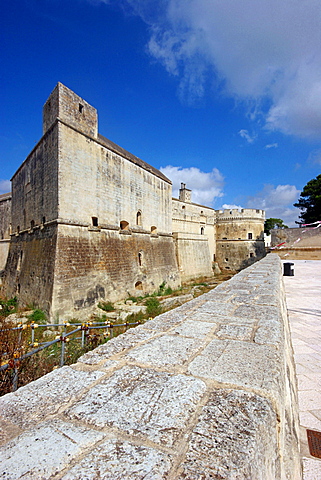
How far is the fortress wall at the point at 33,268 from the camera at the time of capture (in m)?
8.72

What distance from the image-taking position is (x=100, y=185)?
10.7 m

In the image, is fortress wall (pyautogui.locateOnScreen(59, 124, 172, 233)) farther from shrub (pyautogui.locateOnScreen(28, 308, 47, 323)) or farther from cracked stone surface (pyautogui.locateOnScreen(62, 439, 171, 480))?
cracked stone surface (pyautogui.locateOnScreen(62, 439, 171, 480))

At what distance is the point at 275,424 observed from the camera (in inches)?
38.5

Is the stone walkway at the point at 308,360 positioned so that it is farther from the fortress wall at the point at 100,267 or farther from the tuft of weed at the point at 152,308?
the fortress wall at the point at 100,267

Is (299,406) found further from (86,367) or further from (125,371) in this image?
(86,367)

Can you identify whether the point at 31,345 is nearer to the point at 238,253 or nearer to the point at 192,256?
the point at 192,256

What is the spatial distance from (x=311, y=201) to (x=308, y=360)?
3154 centimetres

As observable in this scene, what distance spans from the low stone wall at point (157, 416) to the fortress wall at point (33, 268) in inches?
307

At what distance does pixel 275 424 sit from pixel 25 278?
11.6m

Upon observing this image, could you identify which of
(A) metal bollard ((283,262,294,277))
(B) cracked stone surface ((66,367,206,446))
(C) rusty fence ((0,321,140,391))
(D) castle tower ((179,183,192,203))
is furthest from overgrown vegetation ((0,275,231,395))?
(D) castle tower ((179,183,192,203))

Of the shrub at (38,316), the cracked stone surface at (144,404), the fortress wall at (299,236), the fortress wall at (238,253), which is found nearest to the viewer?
the cracked stone surface at (144,404)

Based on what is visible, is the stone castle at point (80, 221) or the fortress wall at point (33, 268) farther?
the stone castle at point (80, 221)

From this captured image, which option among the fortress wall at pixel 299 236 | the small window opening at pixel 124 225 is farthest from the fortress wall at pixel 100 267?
the fortress wall at pixel 299 236

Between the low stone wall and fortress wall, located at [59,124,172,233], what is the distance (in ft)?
27.8
